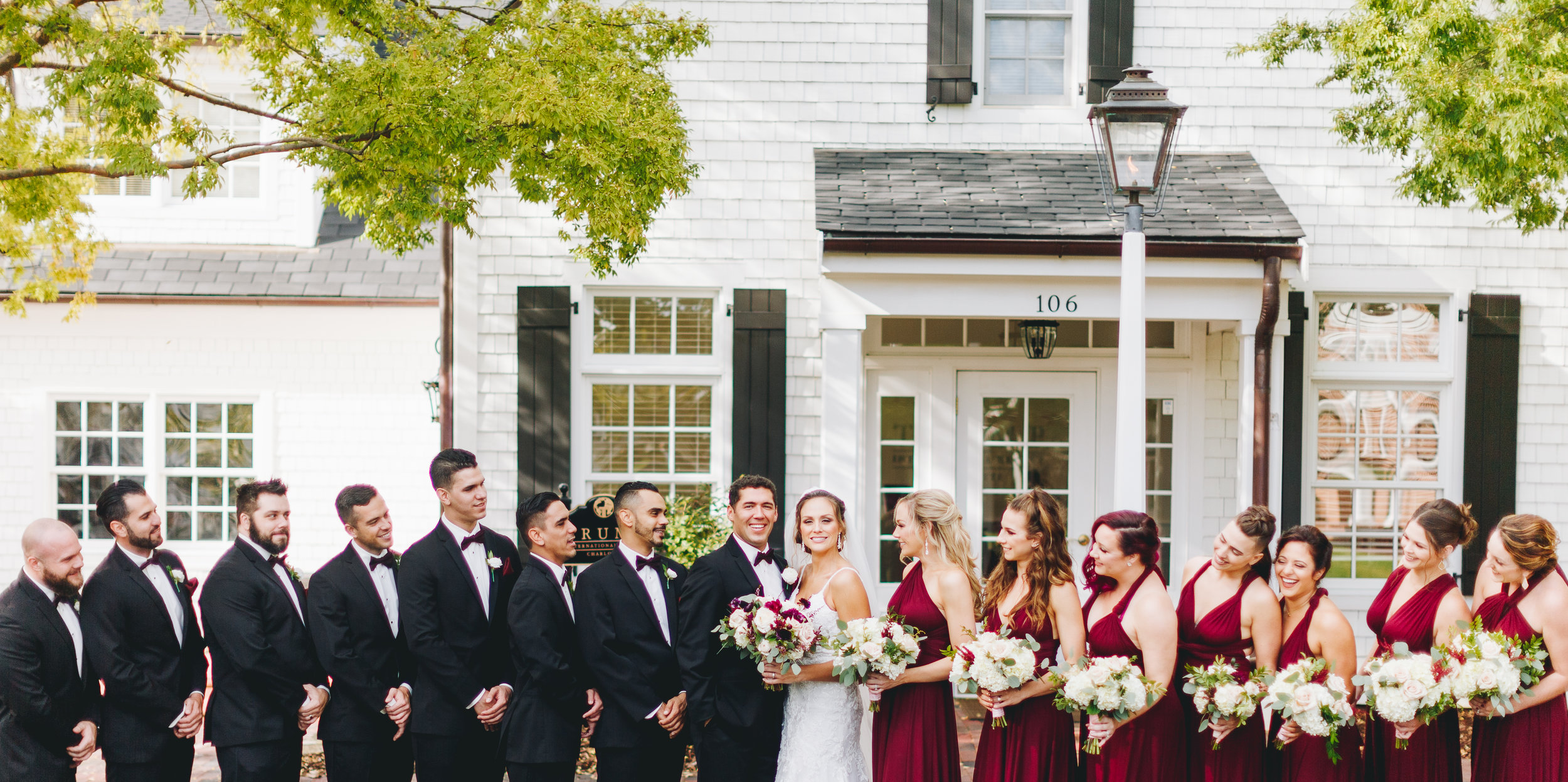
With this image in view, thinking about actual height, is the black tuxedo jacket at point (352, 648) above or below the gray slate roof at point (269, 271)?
below

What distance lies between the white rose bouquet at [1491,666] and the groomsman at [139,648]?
16.7 feet

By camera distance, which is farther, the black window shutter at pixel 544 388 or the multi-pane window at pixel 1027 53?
the multi-pane window at pixel 1027 53

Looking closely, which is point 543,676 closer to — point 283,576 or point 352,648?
point 352,648

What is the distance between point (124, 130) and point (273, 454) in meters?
7.19

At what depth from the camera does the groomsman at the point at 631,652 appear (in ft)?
16.3

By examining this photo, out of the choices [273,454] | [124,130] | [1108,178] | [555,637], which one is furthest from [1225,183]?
[273,454]

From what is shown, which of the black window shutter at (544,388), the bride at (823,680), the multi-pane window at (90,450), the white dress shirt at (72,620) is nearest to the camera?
the white dress shirt at (72,620)

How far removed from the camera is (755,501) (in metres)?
4.98

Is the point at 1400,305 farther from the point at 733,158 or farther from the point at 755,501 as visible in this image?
the point at 755,501

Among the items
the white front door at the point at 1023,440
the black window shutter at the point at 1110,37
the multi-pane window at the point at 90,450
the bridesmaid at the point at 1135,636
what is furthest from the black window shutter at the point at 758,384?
the multi-pane window at the point at 90,450

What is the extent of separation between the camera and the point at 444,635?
516 cm

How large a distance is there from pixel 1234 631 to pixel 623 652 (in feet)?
8.27

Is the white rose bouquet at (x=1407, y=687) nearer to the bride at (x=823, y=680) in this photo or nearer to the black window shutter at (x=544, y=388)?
the bride at (x=823, y=680)

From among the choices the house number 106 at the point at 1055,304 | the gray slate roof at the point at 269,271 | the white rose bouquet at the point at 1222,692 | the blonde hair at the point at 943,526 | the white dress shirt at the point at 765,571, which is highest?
the gray slate roof at the point at 269,271
